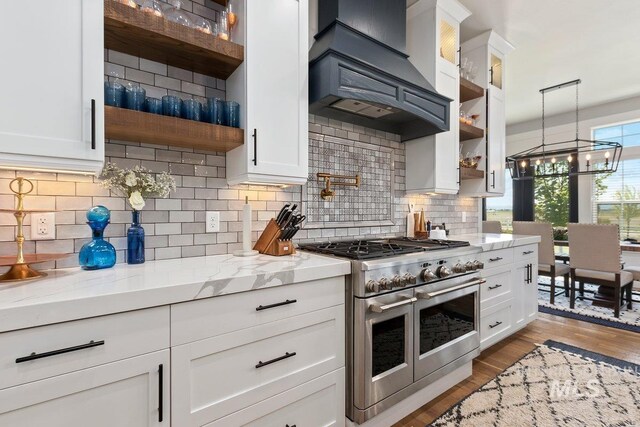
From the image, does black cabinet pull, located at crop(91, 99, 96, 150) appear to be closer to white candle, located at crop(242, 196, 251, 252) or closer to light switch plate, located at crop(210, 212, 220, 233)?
light switch plate, located at crop(210, 212, 220, 233)

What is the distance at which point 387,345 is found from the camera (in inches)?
68.0

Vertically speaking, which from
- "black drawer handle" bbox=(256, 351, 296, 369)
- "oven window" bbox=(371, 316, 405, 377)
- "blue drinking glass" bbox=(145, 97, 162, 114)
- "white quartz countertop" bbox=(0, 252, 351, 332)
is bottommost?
"oven window" bbox=(371, 316, 405, 377)

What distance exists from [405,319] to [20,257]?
183 cm

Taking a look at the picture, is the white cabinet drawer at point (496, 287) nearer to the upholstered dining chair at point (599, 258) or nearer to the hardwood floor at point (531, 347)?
the hardwood floor at point (531, 347)

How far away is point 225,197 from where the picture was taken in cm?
193

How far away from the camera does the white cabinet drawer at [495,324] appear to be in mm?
2523

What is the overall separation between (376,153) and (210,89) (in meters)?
1.46

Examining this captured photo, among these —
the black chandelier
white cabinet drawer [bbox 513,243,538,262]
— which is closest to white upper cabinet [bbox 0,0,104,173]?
white cabinet drawer [bbox 513,243,538,262]

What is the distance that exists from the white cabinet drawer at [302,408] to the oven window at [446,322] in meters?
0.64

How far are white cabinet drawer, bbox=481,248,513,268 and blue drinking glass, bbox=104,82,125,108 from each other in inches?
103

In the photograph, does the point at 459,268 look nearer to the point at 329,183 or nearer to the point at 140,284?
the point at 329,183

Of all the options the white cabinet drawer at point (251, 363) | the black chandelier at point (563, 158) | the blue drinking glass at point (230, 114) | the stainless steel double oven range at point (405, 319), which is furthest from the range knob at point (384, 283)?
the black chandelier at point (563, 158)

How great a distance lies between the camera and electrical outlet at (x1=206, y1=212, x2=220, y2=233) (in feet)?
→ 6.08

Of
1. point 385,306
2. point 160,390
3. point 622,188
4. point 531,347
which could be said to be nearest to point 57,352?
point 160,390
